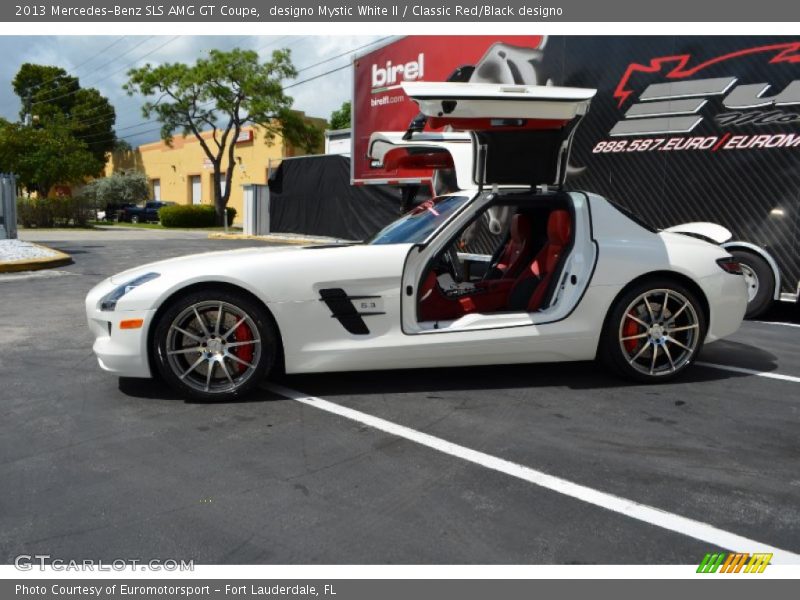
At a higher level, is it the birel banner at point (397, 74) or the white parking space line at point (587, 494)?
the birel banner at point (397, 74)

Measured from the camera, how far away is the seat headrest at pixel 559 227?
4.87 meters

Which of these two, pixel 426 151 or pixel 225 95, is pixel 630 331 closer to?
pixel 426 151

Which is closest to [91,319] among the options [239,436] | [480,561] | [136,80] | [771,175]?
[239,436]

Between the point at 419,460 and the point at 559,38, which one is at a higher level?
the point at 559,38

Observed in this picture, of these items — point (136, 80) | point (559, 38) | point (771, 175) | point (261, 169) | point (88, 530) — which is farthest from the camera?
point (261, 169)

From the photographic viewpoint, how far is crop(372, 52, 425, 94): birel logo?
10594 mm

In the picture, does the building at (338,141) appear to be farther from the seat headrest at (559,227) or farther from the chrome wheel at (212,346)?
the chrome wheel at (212,346)

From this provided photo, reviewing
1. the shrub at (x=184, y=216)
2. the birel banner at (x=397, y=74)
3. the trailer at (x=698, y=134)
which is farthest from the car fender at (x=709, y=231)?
the shrub at (x=184, y=216)

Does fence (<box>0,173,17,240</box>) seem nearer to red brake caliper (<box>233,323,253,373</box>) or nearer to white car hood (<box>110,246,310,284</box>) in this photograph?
white car hood (<box>110,246,310,284</box>)

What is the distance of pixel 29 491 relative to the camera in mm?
2977

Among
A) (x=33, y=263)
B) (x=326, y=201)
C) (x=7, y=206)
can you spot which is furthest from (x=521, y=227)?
(x=326, y=201)

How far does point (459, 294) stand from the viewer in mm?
5152
